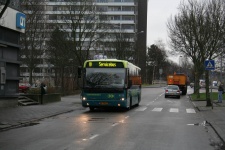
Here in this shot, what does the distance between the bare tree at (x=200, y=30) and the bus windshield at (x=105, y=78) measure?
9399mm

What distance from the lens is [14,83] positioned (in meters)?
25.2

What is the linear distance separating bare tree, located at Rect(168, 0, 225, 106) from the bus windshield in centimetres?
940

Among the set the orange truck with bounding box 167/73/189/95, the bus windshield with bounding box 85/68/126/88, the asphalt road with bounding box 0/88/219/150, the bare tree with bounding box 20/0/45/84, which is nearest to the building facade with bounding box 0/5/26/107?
the bus windshield with bounding box 85/68/126/88

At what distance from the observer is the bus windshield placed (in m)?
23.4

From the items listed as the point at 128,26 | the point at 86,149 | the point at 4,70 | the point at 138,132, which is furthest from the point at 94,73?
the point at 128,26

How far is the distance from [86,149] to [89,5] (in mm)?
37449

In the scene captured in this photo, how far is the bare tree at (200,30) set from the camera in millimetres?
35688

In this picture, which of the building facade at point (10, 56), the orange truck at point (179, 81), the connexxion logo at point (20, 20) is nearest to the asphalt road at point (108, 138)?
the building facade at point (10, 56)

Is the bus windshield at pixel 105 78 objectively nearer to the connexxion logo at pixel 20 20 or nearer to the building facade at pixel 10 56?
the building facade at pixel 10 56

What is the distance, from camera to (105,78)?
23.5 metres

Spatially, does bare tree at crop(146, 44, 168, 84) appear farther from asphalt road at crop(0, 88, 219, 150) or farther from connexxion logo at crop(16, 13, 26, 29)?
asphalt road at crop(0, 88, 219, 150)

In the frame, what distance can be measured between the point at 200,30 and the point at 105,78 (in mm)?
16292

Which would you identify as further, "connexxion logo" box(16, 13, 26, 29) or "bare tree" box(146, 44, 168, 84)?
"bare tree" box(146, 44, 168, 84)

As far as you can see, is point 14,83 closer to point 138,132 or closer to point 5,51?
point 5,51
